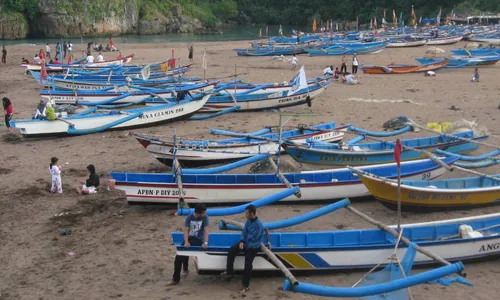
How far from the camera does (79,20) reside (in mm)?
64812

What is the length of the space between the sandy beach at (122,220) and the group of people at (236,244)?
33 centimetres

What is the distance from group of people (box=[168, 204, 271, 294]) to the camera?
8508mm

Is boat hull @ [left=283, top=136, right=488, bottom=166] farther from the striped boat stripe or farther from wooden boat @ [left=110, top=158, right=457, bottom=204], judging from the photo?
the striped boat stripe

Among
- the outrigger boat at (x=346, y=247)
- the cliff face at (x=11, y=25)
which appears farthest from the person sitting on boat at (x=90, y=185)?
the cliff face at (x=11, y=25)

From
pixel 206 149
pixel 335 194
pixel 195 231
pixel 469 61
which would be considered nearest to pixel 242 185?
pixel 335 194

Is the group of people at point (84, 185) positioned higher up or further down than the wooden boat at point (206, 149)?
further down

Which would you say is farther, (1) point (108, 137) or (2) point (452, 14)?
(2) point (452, 14)

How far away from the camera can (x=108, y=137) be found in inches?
754

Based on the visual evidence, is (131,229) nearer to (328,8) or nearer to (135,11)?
(135,11)

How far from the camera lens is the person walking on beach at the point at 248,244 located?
8.45 meters

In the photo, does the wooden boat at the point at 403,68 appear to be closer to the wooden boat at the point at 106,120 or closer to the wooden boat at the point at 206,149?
the wooden boat at the point at 106,120

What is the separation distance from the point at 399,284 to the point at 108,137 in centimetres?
1381

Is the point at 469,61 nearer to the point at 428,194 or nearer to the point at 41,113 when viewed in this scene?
the point at 428,194

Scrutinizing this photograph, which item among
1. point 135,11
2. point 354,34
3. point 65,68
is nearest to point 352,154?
point 65,68
